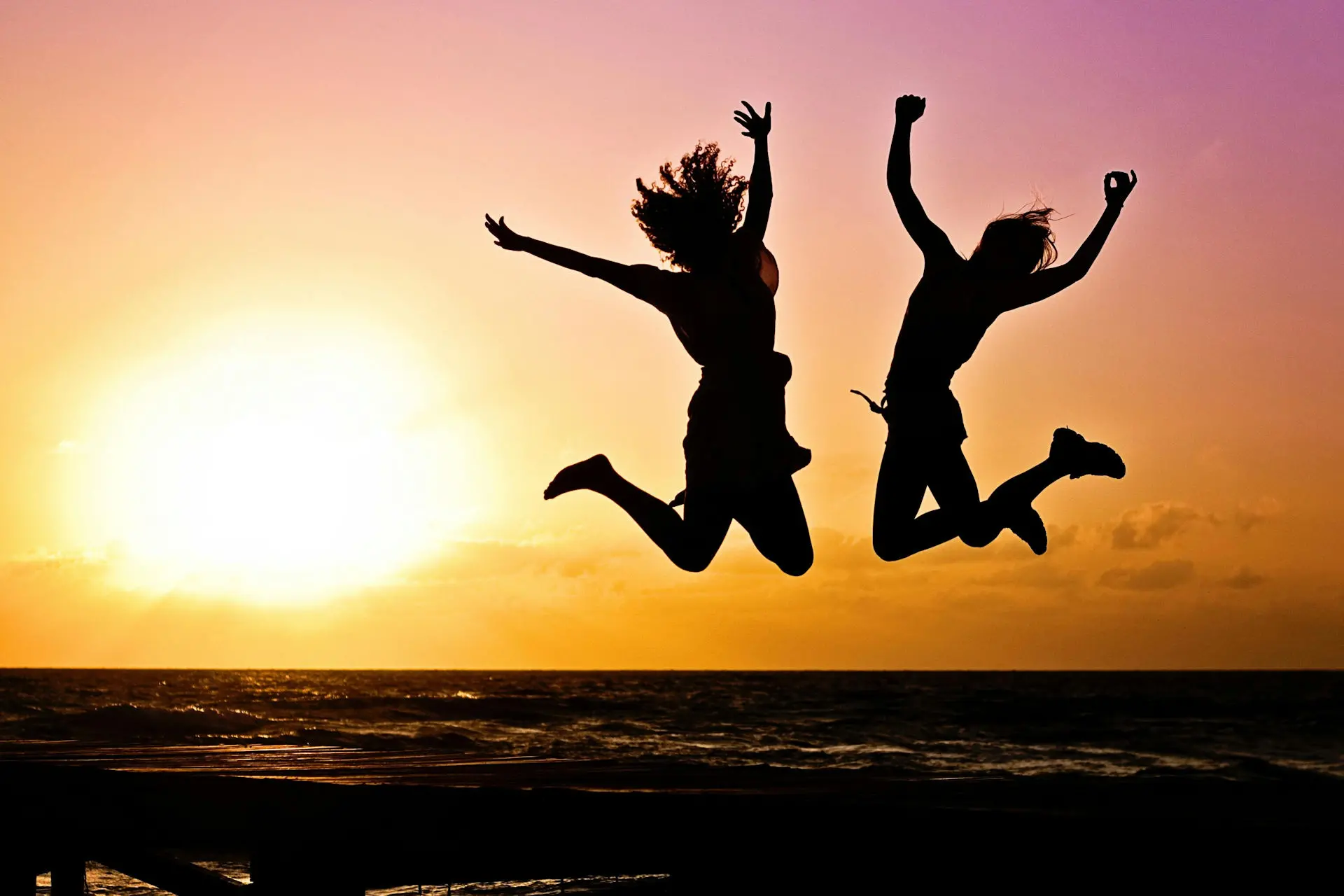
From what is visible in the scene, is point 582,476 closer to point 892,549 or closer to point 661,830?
point 892,549

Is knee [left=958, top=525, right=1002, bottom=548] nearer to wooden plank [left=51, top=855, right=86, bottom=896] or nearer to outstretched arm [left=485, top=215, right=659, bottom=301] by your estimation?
outstretched arm [left=485, top=215, right=659, bottom=301]

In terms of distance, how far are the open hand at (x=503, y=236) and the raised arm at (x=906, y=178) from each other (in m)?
1.69

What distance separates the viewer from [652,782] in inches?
277

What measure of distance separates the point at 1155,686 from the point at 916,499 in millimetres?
86692

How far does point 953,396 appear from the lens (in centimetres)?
586

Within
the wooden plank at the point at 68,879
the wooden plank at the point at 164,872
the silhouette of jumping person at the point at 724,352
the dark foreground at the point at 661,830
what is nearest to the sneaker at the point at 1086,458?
the silhouette of jumping person at the point at 724,352

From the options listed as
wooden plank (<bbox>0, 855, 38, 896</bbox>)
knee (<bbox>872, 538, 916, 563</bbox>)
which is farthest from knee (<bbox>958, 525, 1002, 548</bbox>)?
wooden plank (<bbox>0, 855, 38, 896</bbox>)

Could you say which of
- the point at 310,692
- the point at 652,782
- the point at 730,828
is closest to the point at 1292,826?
the point at 730,828

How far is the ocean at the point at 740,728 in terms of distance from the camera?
15.7m

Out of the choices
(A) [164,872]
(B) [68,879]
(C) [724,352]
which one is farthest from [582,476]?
(B) [68,879]

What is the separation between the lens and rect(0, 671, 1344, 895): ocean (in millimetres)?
15680

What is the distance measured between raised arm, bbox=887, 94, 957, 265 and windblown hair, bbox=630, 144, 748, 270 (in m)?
0.70

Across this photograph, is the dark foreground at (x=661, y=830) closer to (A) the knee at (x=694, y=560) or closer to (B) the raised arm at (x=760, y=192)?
(A) the knee at (x=694, y=560)

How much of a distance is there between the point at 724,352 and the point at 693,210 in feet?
2.33
